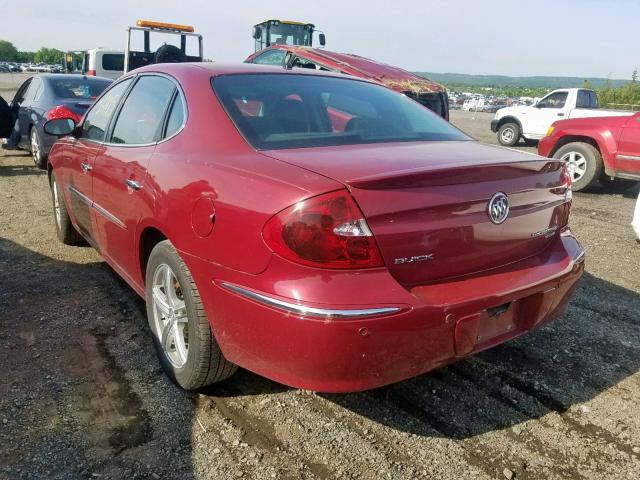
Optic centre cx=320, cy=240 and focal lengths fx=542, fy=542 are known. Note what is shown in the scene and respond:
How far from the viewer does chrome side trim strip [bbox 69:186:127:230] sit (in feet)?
10.3

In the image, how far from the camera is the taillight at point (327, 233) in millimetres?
1952

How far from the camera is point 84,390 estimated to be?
2.71 metres

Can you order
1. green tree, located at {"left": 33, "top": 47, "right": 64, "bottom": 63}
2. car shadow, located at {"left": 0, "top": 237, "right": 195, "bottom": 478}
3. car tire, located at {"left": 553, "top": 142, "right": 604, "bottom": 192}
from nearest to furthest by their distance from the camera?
car shadow, located at {"left": 0, "top": 237, "right": 195, "bottom": 478} → car tire, located at {"left": 553, "top": 142, "right": 604, "bottom": 192} → green tree, located at {"left": 33, "top": 47, "right": 64, "bottom": 63}

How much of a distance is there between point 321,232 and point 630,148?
7.83m

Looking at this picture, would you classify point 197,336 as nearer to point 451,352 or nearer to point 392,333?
point 392,333

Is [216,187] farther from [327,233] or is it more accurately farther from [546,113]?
[546,113]

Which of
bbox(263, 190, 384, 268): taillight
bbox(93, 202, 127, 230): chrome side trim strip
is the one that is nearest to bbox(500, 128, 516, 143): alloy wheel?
bbox(93, 202, 127, 230): chrome side trim strip

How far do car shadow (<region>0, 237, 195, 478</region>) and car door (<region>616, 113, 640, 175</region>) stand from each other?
754 cm

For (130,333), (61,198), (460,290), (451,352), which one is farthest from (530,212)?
(61,198)

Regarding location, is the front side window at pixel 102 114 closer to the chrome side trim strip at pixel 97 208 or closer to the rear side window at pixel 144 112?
the rear side window at pixel 144 112

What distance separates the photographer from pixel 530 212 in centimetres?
246

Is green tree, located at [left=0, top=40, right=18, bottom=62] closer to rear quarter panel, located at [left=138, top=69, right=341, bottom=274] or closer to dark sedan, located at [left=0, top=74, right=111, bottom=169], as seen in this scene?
dark sedan, located at [left=0, top=74, right=111, bottom=169]

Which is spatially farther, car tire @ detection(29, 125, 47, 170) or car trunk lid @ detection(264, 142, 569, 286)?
car tire @ detection(29, 125, 47, 170)

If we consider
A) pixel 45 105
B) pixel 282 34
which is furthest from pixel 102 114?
pixel 282 34
